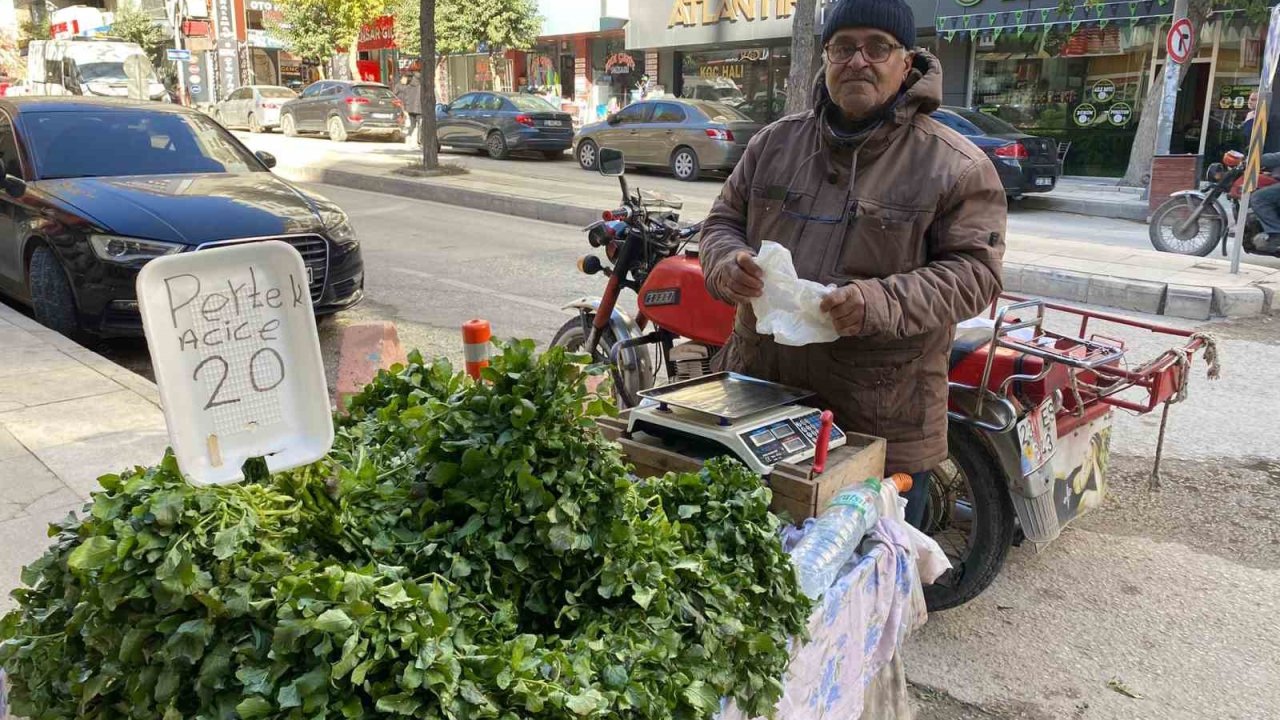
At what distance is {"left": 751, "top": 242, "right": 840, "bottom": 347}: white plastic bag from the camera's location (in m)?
2.24

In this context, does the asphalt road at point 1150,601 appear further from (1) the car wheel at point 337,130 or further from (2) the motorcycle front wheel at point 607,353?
(1) the car wheel at point 337,130

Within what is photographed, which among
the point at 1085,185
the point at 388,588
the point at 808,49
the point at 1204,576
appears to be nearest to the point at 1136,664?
the point at 1204,576

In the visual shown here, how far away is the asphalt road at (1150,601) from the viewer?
291cm

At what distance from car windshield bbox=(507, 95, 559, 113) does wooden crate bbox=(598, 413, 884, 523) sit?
60.1ft

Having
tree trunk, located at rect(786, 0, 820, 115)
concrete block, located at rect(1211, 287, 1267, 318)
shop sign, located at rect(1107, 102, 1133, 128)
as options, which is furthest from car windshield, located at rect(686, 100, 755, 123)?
concrete block, located at rect(1211, 287, 1267, 318)

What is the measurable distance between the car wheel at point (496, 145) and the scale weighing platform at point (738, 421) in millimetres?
18326

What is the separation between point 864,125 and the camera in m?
2.41

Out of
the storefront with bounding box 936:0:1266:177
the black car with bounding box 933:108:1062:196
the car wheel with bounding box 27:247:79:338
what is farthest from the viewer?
the storefront with bounding box 936:0:1266:177

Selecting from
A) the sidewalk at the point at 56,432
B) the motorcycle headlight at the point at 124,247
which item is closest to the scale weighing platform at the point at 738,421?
the sidewalk at the point at 56,432

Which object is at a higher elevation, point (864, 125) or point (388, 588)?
point (864, 125)

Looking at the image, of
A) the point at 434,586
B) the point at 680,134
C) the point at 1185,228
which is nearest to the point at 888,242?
the point at 434,586

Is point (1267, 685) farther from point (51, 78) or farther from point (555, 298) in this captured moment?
point (51, 78)

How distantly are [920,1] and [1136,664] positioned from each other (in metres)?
17.7

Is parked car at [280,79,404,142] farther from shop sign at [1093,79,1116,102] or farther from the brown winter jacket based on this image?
the brown winter jacket
